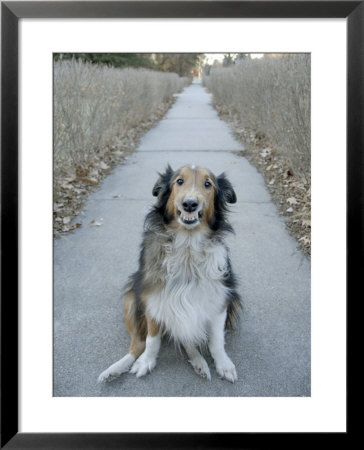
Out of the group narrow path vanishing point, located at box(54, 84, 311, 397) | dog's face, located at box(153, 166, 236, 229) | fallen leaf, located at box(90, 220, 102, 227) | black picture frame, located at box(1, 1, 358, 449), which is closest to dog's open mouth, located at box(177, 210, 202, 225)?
dog's face, located at box(153, 166, 236, 229)

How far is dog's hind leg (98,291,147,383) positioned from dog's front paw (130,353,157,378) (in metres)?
0.05

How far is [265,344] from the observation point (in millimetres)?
2516

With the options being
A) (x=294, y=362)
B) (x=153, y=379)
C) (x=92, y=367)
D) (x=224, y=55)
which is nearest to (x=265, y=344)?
(x=294, y=362)

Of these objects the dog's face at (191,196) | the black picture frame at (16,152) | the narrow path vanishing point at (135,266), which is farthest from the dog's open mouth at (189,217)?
the black picture frame at (16,152)

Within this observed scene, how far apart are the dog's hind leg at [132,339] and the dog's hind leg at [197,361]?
313mm

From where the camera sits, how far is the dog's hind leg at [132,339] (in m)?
2.26

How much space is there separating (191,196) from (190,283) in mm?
569

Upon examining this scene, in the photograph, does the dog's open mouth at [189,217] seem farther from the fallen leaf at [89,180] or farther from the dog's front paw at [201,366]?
the fallen leaf at [89,180]

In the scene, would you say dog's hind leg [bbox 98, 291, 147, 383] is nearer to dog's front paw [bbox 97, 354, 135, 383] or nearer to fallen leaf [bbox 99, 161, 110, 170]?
dog's front paw [bbox 97, 354, 135, 383]

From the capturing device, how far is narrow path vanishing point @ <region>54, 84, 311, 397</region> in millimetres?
2176

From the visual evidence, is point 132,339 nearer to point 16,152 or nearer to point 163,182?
→ point 163,182

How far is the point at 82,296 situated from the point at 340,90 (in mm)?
2178

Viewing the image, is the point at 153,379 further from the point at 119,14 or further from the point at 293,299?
the point at 119,14

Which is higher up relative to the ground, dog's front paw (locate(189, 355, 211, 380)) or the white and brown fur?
the white and brown fur
